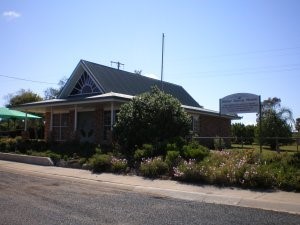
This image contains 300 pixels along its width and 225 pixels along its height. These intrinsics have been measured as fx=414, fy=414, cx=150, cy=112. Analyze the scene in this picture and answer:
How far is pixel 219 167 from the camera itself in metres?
14.1

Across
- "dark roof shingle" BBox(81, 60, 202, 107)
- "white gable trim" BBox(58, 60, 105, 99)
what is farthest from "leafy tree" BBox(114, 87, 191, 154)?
"white gable trim" BBox(58, 60, 105, 99)

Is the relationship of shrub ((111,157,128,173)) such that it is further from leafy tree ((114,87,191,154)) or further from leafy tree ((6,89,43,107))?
leafy tree ((6,89,43,107))

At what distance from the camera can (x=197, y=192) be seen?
12.4 meters

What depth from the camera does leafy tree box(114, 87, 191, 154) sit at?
19.8 meters

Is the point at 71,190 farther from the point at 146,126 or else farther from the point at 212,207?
the point at 146,126

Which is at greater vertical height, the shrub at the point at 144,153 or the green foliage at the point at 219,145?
the green foliage at the point at 219,145

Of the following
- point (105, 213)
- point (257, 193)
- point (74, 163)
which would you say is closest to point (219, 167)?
point (257, 193)

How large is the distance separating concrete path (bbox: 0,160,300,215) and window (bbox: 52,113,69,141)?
507 inches

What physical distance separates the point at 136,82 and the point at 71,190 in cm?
1927

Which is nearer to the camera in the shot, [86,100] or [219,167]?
[219,167]

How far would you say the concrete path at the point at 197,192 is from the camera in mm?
10469

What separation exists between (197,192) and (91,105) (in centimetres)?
1579

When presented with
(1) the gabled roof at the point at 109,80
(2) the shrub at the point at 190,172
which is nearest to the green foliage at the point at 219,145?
(2) the shrub at the point at 190,172

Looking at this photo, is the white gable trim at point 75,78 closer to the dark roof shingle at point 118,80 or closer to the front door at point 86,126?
the dark roof shingle at point 118,80
